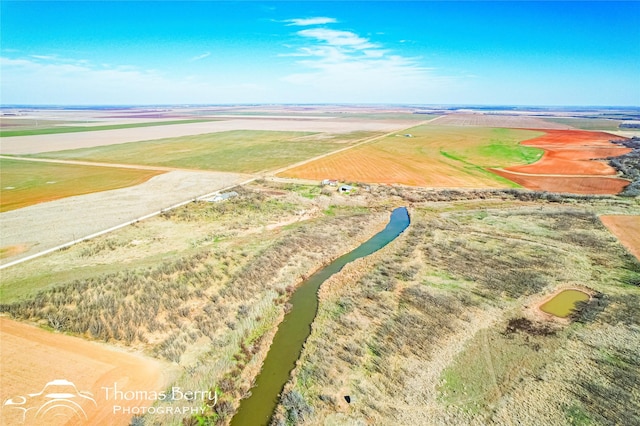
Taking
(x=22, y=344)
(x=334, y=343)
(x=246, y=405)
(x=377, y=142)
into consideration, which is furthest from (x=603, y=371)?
(x=377, y=142)

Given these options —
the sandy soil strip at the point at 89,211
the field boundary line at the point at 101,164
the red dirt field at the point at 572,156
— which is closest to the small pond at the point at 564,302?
the sandy soil strip at the point at 89,211

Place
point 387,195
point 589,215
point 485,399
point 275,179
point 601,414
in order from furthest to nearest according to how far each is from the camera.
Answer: point 275,179, point 387,195, point 589,215, point 485,399, point 601,414

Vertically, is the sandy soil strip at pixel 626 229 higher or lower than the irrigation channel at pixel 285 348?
higher

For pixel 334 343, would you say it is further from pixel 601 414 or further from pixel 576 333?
pixel 576 333

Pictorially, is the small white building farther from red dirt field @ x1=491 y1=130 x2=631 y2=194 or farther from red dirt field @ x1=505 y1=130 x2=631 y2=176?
red dirt field @ x1=505 y1=130 x2=631 y2=176

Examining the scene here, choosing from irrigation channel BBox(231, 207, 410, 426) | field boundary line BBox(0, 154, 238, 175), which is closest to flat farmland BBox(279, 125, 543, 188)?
field boundary line BBox(0, 154, 238, 175)

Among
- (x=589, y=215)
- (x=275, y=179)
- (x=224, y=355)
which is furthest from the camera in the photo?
(x=275, y=179)

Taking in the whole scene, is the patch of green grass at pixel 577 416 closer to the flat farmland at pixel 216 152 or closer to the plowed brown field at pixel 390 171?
the plowed brown field at pixel 390 171
